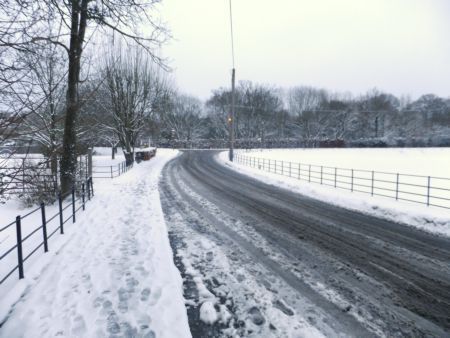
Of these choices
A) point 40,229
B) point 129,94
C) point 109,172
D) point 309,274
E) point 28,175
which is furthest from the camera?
point 129,94

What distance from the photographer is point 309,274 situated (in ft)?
19.5

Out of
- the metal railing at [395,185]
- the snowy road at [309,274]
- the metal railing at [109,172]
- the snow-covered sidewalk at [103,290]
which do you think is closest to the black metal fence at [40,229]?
the snow-covered sidewalk at [103,290]

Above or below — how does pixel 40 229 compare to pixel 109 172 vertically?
below

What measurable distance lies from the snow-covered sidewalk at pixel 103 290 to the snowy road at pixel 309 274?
401 millimetres

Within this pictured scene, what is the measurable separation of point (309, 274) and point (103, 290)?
152 inches

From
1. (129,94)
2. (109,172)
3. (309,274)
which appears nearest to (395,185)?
(309,274)

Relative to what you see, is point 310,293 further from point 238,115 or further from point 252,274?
point 238,115

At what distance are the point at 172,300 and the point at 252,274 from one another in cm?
175

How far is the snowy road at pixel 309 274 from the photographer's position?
437 centimetres

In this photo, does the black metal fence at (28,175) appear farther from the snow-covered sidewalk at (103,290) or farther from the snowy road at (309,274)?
the snowy road at (309,274)

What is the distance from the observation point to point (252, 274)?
5.93 m

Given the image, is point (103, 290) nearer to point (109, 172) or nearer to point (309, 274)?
point (309, 274)

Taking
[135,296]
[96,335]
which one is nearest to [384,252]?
[135,296]

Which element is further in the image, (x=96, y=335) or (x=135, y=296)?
(x=135, y=296)
